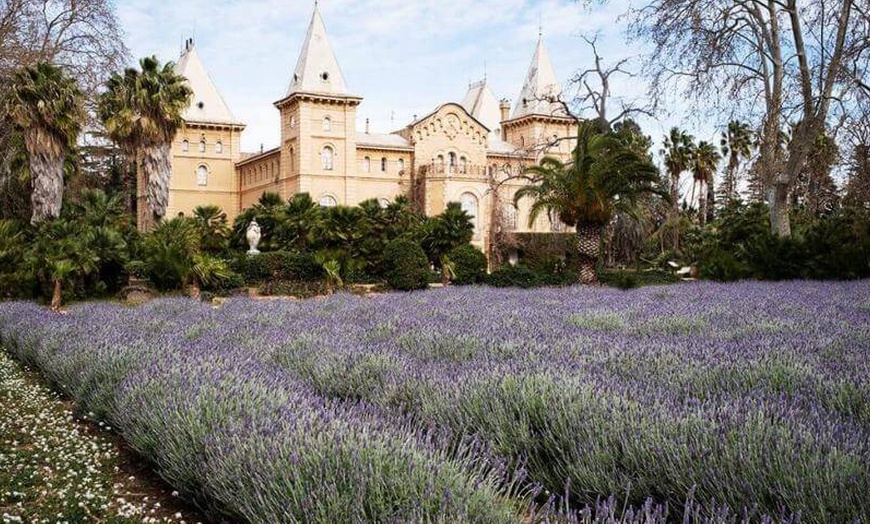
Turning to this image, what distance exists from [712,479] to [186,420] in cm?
282

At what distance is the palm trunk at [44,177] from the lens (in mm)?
22375

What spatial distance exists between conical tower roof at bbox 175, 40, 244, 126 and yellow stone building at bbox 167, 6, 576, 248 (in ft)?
0.25

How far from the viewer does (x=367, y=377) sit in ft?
17.5

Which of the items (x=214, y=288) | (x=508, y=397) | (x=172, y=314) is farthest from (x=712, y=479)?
(x=214, y=288)

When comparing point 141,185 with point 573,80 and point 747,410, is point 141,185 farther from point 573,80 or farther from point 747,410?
point 747,410

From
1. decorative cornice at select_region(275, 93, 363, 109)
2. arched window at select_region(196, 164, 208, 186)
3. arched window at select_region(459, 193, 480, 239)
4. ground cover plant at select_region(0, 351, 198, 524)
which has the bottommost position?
ground cover plant at select_region(0, 351, 198, 524)

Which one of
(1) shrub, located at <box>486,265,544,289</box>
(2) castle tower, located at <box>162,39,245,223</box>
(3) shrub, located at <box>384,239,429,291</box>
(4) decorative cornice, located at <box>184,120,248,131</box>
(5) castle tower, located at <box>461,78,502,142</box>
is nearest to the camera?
(3) shrub, located at <box>384,239,429,291</box>

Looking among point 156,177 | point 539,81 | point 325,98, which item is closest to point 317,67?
point 325,98

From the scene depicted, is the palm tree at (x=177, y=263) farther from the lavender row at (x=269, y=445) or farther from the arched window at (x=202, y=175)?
the arched window at (x=202, y=175)

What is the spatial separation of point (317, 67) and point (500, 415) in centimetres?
4774

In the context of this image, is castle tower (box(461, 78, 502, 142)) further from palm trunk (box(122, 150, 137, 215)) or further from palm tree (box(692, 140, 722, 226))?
palm trunk (box(122, 150, 137, 215))

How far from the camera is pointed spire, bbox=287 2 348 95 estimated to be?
48.3 m

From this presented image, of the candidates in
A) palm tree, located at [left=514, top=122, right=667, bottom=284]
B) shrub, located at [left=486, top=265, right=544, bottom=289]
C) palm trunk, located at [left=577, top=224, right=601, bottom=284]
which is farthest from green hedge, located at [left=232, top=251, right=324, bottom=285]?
palm trunk, located at [left=577, top=224, right=601, bottom=284]

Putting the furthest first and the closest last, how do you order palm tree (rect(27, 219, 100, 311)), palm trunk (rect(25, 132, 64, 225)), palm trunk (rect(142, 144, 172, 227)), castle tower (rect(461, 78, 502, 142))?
castle tower (rect(461, 78, 502, 142))
palm trunk (rect(142, 144, 172, 227))
palm trunk (rect(25, 132, 64, 225))
palm tree (rect(27, 219, 100, 311))
